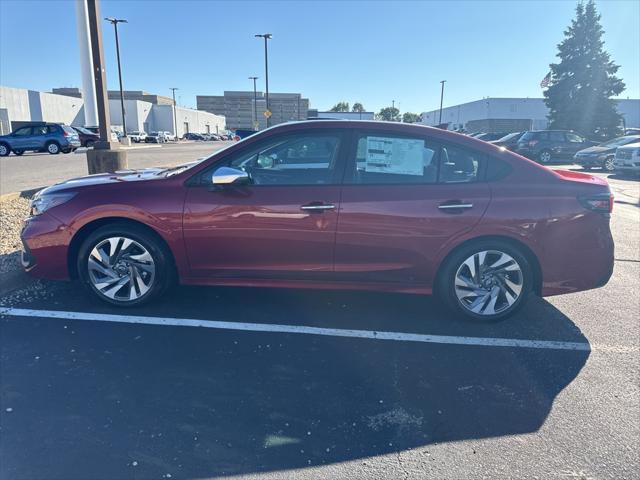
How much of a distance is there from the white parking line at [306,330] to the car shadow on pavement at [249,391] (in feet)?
0.24

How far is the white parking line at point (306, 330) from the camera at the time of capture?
3529 millimetres

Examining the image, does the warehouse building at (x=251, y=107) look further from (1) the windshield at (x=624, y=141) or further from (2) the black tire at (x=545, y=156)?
(1) the windshield at (x=624, y=141)

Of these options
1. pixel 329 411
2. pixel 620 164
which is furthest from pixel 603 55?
pixel 329 411

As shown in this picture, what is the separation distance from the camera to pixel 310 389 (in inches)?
112

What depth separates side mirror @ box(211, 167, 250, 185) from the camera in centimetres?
353

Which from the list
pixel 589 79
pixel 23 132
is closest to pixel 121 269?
pixel 23 132

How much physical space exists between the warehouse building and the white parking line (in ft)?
131

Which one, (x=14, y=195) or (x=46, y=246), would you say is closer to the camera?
(x=46, y=246)

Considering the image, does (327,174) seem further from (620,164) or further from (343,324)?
(620,164)

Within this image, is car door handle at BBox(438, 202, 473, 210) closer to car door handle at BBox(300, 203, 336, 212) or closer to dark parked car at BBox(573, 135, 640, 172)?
car door handle at BBox(300, 203, 336, 212)

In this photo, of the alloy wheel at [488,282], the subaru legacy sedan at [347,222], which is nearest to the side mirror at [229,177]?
the subaru legacy sedan at [347,222]

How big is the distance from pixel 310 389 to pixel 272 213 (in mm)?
1455

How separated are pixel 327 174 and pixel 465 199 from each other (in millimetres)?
1147

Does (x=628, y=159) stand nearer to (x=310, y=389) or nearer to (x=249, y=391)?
(x=310, y=389)
